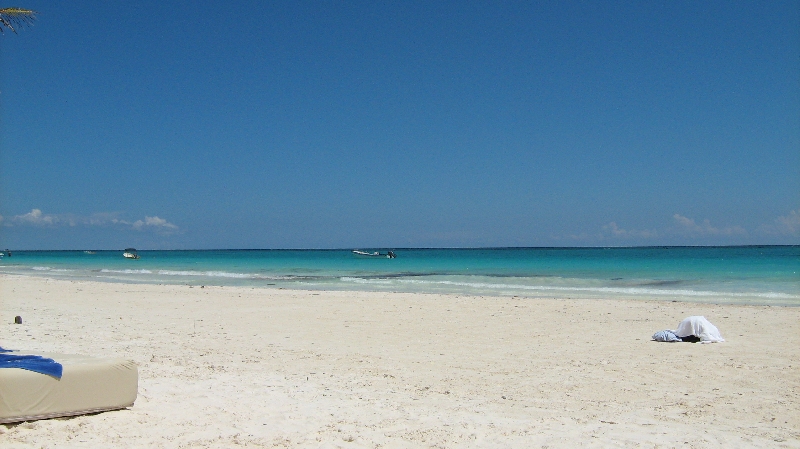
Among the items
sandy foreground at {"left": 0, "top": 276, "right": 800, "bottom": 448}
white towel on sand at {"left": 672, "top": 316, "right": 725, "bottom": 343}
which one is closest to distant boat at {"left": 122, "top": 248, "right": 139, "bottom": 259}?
sandy foreground at {"left": 0, "top": 276, "right": 800, "bottom": 448}

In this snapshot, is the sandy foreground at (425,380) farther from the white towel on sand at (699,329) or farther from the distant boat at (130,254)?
the distant boat at (130,254)

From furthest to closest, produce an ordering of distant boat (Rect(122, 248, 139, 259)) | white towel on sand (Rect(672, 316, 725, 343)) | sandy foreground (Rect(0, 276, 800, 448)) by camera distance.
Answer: distant boat (Rect(122, 248, 139, 259))
white towel on sand (Rect(672, 316, 725, 343))
sandy foreground (Rect(0, 276, 800, 448))

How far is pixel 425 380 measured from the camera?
8.19 metres

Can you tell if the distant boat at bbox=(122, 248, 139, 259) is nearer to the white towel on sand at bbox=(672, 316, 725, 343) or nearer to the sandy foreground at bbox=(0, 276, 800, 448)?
the sandy foreground at bbox=(0, 276, 800, 448)

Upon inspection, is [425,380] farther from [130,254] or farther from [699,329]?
[130,254]

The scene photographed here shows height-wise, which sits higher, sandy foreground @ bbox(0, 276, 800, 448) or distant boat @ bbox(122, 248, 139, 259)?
distant boat @ bbox(122, 248, 139, 259)

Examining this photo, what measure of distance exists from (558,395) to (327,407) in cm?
265

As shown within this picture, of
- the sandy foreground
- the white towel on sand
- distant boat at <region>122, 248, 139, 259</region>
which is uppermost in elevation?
distant boat at <region>122, 248, 139, 259</region>

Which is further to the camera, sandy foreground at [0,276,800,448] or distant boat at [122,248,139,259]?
distant boat at [122,248,139,259]

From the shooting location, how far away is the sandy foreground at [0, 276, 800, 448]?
221 inches

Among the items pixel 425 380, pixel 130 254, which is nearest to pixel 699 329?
pixel 425 380

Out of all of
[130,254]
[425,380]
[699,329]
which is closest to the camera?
[425,380]

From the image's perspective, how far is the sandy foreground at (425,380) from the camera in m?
5.61

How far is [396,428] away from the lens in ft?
19.1
